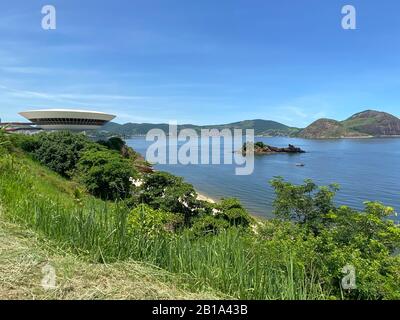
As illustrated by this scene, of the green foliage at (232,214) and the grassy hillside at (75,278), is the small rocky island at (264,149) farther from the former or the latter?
the grassy hillside at (75,278)

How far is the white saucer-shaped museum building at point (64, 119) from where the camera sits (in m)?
58.1

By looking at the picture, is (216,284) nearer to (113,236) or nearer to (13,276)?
(113,236)

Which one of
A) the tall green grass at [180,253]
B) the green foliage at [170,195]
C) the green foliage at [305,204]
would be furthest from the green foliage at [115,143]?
the tall green grass at [180,253]

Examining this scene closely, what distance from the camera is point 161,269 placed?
11.8 feet

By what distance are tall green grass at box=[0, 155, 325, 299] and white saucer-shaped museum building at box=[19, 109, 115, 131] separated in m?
57.4

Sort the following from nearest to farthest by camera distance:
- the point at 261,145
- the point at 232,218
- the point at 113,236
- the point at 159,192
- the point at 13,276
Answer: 1. the point at 13,276
2. the point at 113,236
3. the point at 232,218
4. the point at 159,192
5. the point at 261,145

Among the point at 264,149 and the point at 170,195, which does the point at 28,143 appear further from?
the point at 264,149

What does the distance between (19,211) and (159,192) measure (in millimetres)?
13635

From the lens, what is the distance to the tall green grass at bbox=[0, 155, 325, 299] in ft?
11.4

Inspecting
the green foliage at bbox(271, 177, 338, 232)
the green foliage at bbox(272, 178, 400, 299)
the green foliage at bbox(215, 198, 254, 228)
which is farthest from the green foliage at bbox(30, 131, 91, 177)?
the green foliage at bbox(272, 178, 400, 299)

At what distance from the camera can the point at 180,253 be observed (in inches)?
154

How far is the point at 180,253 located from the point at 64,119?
195 ft

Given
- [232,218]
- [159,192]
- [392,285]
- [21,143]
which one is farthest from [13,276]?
[21,143]

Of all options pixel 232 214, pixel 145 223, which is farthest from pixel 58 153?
pixel 145 223
